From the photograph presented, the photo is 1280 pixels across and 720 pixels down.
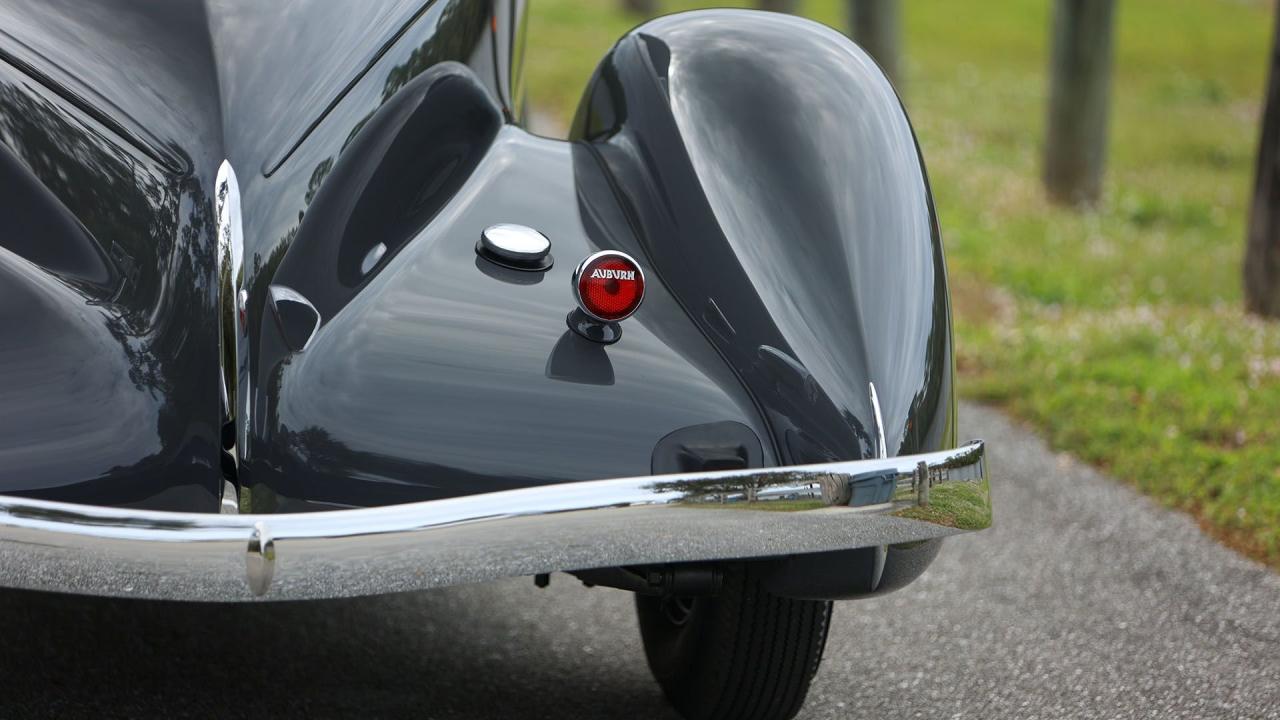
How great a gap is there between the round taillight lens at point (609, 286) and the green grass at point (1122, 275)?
2.38 m

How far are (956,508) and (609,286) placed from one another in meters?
0.62

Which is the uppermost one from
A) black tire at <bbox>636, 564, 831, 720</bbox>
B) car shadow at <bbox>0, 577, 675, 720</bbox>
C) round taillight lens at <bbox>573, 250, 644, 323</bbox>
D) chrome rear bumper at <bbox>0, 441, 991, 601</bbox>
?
round taillight lens at <bbox>573, 250, 644, 323</bbox>

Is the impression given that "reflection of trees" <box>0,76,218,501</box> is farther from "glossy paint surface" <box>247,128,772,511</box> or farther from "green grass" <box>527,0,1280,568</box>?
"green grass" <box>527,0,1280,568</box>

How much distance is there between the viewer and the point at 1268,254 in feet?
18.5

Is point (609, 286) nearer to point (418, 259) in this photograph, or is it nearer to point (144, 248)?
point (418, 259)

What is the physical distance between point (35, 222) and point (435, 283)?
0.64 meters

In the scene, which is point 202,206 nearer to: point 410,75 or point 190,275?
point 190,275

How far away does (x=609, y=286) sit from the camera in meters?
2.04

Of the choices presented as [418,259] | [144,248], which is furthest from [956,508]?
[144,248]

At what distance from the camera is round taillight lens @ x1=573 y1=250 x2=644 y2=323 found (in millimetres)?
2029

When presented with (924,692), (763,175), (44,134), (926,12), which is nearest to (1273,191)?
(924,692)

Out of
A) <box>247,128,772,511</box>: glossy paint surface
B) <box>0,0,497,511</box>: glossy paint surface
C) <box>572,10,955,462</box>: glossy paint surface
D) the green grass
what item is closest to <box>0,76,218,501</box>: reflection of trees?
<box>0,0,497,511</box>: glossy paint surface

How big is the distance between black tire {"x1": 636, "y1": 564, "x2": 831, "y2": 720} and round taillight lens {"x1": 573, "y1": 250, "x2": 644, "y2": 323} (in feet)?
1.57

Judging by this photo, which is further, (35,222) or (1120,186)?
(1120,186)
